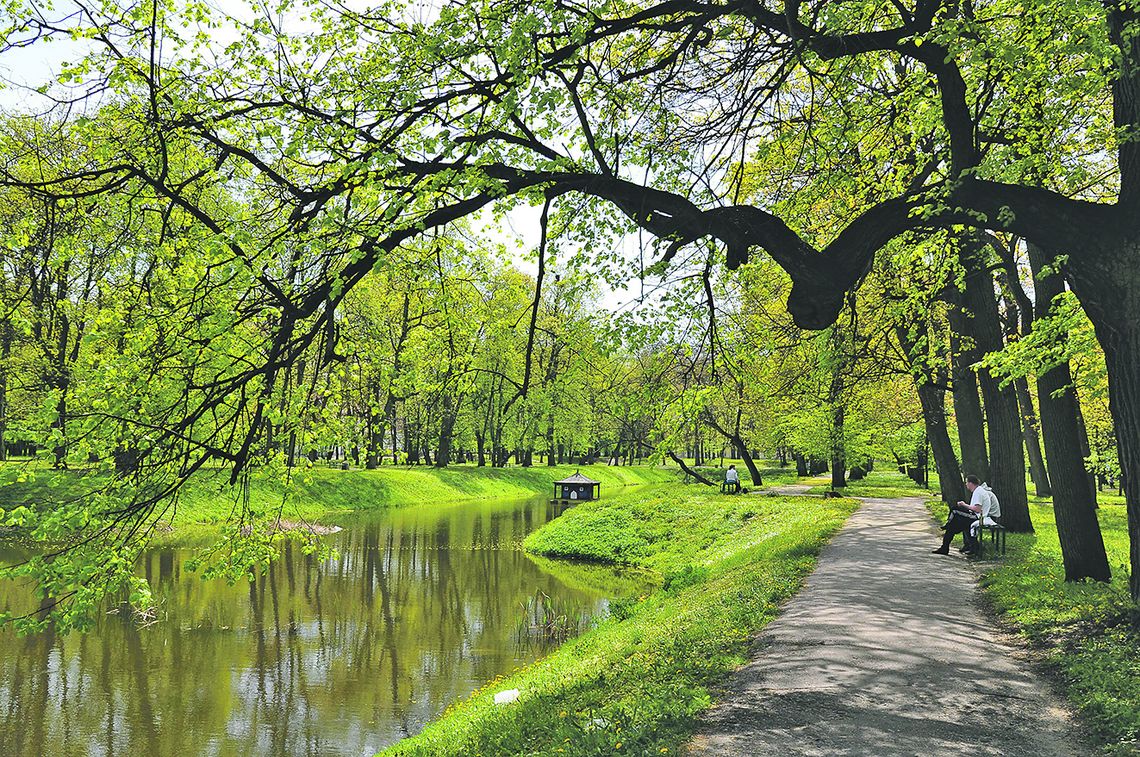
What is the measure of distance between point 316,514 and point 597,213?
25.7 meters

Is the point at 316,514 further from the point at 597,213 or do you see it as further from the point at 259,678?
the point at 597,213

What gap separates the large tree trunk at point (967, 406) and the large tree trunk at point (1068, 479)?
6129 mm

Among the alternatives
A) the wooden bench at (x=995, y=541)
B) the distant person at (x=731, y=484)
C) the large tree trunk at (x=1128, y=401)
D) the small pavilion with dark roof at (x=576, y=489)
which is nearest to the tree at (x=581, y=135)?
the large tree trunk at (x=1128, y=401)

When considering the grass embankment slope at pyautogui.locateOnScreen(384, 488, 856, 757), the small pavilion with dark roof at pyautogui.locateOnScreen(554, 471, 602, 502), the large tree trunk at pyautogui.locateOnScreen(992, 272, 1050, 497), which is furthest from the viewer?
the small pavilion with dark roof at pyautogui.locateOnScreen(554, 471, 602, 502)

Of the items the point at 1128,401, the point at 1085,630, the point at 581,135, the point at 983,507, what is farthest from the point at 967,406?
the point at 581,135

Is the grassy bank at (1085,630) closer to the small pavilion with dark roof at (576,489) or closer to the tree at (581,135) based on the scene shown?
the tree at (581,135)

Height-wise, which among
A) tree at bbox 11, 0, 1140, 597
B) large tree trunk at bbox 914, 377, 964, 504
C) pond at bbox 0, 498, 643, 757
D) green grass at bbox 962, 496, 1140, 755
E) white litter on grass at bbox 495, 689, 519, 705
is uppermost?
tree at bbox 11, 0, 1140, 597

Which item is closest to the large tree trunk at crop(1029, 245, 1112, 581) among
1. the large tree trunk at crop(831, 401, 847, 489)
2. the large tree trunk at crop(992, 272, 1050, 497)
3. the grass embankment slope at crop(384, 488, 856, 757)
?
the large tree trunk at crop(992, 272, 1050, 497)

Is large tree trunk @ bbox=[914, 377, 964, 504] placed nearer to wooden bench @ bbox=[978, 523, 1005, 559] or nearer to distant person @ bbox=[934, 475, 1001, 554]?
wooden bench @ bbox=[978, 523, 1005, 559]

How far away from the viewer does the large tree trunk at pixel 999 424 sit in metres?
15.2

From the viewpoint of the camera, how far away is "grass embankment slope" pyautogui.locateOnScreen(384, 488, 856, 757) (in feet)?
19.9

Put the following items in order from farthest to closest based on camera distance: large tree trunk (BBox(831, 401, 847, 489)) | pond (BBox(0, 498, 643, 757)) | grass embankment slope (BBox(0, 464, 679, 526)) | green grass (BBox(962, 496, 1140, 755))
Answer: large tree trunk (BBox(831, 401, 847, 489)) → pond (BBox(0, 498, 643, 757)) → grass embankment slope (BBox(0, 464, 679, 526)) → green grass (BBox(962, 496, 1140, 755))

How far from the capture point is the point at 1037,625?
8.34 m

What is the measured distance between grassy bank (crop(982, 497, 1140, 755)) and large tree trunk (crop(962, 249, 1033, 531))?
2.29m
